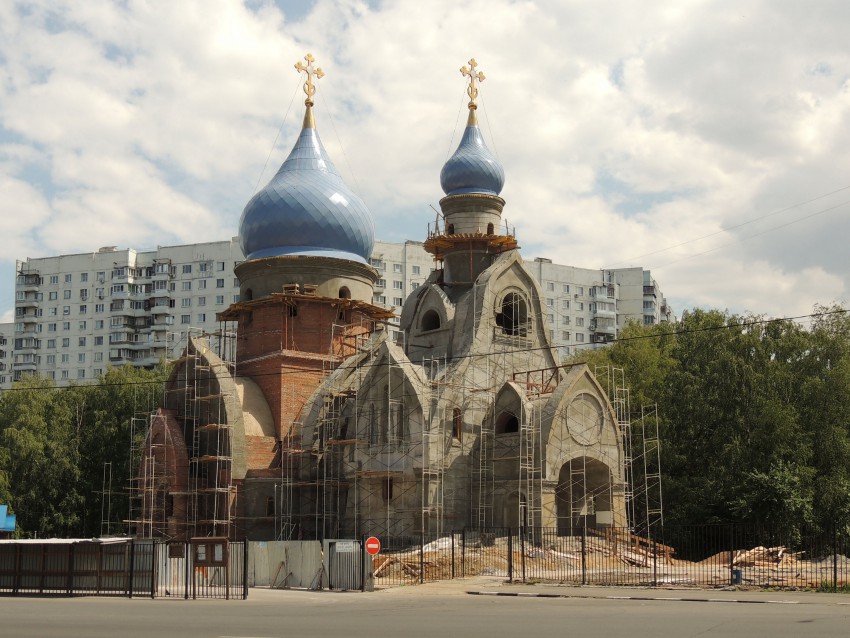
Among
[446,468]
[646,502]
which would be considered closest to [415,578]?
[446,468]

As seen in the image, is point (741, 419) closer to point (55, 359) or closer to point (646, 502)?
point (646, 502)

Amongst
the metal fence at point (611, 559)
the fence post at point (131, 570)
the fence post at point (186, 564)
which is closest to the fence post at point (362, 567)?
the metal fence at point (611, 559)

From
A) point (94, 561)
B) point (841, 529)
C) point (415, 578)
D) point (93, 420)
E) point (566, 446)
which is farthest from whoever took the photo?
point (93, 420)

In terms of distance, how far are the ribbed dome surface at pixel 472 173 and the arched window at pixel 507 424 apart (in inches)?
373

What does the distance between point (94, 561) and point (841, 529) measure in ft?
77.6

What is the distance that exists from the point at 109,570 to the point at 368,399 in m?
12.6

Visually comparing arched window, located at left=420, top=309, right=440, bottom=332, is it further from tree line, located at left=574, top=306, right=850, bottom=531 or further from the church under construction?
tree line, located at left=574, top=306, right=850, bottom=531

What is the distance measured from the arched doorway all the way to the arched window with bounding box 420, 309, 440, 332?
23.1 feet

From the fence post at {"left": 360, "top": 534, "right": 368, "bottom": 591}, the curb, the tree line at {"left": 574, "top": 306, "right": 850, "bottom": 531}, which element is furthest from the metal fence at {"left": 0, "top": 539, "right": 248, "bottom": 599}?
the tree line at {"left": 574, "top": 306, "right": 850, "bottom": 531}

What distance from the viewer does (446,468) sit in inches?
1328

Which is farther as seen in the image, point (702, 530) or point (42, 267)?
point (42, 267)

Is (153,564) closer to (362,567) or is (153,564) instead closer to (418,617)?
(362,567)

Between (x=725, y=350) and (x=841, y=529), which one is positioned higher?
(x=725, y=350)

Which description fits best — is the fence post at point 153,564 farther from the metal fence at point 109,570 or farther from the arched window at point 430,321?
the arched window at point 430,321
